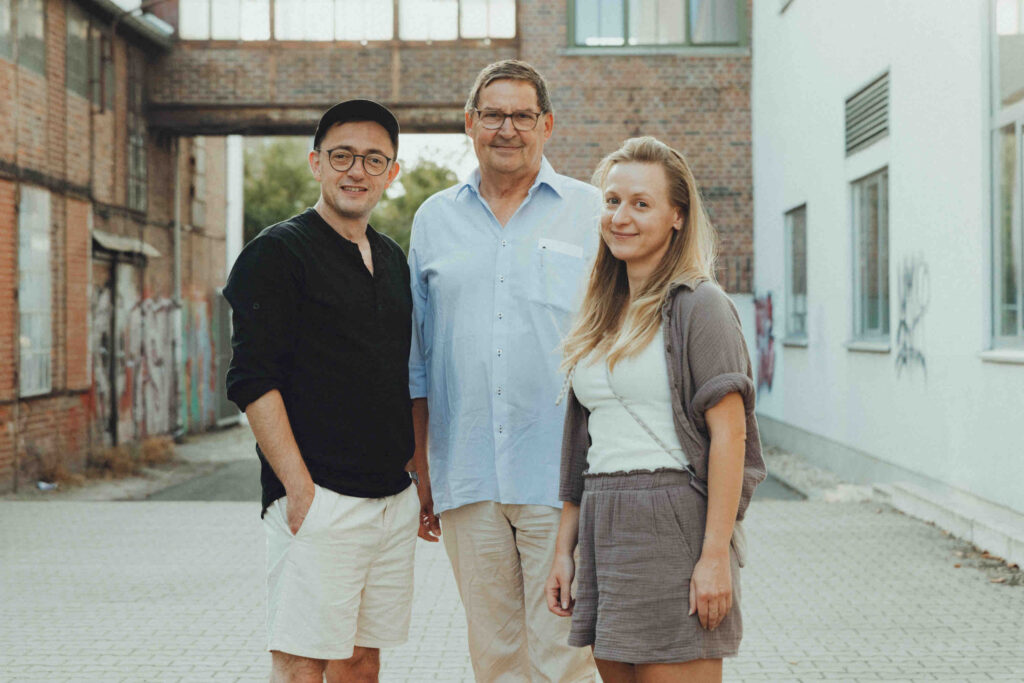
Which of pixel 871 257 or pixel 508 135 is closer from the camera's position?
pixel 508 135

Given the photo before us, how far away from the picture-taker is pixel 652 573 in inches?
108

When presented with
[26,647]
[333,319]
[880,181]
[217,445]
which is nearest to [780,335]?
[880,181]

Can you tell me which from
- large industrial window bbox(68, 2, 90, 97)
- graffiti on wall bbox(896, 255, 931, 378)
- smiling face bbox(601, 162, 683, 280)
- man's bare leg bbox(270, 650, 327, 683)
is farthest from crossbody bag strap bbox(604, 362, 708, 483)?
large industrial window bbox(68, 2, 90, 97)

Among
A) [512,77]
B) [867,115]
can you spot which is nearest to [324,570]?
[512,77]

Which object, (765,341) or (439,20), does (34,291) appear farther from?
(765,341)

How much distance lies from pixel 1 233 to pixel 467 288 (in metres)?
9.93

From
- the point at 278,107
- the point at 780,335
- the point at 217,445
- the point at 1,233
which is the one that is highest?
the point at 278,107

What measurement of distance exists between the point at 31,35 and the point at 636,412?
1221cm

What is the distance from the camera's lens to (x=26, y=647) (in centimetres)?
577

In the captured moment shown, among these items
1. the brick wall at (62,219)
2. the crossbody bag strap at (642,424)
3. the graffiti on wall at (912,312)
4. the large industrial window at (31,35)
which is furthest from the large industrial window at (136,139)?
the crossbody bag strap at (642,424)

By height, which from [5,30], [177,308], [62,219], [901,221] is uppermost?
[5,30]

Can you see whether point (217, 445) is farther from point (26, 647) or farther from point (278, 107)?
point (26, 647)

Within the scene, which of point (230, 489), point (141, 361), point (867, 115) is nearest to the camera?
point (867, 115)

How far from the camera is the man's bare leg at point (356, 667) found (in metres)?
3.53
